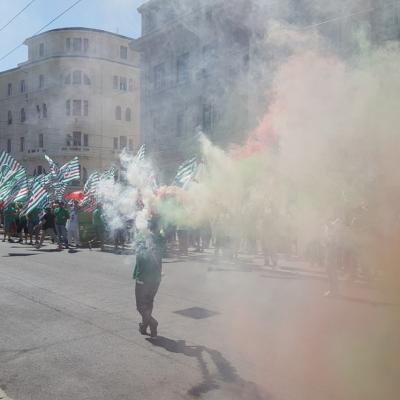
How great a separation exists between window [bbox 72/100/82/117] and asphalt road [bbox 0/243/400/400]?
193 inches

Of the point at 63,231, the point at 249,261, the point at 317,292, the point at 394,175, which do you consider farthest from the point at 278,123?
the point at 63,231

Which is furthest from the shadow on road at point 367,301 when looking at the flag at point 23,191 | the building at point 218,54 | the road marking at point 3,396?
the flag at point 23,191

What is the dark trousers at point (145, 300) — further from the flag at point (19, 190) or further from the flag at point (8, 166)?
the flag at point (8, 166)

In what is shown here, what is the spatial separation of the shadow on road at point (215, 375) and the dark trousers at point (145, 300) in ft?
1.00

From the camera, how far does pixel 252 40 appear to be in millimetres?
7898

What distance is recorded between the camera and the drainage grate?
5.91 meters

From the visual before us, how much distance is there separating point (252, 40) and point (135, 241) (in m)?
4.60

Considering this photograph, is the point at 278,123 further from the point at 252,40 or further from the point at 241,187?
the point at 252,40

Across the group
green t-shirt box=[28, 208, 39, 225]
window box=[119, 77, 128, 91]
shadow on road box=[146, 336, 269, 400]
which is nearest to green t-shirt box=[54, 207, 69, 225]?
green t-shirt box=[28, 208, 39, 225]

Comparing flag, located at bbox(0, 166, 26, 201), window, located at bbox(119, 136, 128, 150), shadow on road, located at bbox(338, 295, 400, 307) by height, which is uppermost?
window, located at bbox(119, 136, 128, 150)

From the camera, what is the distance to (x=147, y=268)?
5195mm

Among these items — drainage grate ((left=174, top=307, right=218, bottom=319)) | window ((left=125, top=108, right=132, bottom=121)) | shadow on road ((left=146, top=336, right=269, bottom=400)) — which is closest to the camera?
shadow on road ((left=146, top=336, right=269, bottom=400))

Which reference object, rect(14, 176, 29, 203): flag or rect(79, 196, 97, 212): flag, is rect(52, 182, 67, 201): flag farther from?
rect(14, 176, 29, 203): flag

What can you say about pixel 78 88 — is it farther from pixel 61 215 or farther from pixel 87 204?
pixel 87 204
